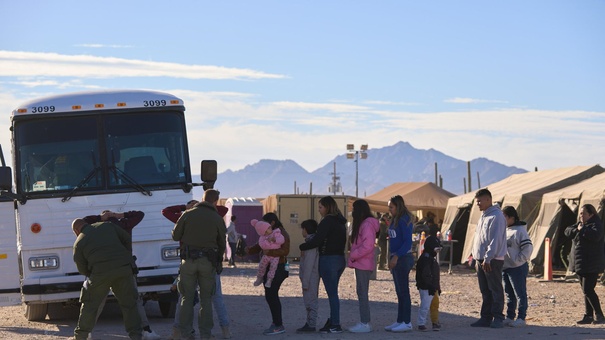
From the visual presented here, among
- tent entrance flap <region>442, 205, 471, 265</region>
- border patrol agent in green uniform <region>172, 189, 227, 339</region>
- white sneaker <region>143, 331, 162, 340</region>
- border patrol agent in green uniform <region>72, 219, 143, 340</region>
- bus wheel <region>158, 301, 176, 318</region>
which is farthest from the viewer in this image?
tent entrance flap <region>442, 205, 471, 265</region>

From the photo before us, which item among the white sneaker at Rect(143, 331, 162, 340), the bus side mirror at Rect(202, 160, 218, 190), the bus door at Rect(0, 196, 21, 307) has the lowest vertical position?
→ the white sneaker at Rect(143, 331, 162, 340)

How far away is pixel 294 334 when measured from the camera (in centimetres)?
1354

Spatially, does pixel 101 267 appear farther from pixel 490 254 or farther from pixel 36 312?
pixel 36 312

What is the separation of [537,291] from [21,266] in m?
11.9

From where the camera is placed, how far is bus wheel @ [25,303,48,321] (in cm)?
1623

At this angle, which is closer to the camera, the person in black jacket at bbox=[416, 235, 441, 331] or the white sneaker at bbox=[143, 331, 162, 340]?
the white sneaker at bbox=[143, 331, 162, 340]

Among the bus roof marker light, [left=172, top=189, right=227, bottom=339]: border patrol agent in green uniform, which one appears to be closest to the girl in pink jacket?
[left=172, top=189, right=227, bottom=339]: border patrol agent in green uniform

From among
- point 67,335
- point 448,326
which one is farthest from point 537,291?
point 67,335

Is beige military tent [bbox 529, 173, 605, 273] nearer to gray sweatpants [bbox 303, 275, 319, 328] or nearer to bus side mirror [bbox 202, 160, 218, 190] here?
gray sweatpants [bbox 303, 275, 319, 328]

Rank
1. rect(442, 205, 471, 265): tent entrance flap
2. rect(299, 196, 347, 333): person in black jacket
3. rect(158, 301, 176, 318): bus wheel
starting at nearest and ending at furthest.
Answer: rect(299, 196, 347, 333): person in black jacket → rect(158, 301, 176, 318): bus wheel → rect(442, 205, 471, 265): tent entrance flap

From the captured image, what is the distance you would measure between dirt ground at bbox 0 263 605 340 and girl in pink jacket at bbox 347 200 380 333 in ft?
1.70

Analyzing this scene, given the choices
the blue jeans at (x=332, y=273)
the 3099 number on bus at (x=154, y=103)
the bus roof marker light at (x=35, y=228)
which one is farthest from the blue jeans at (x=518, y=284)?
the bus roof marker light at (x=35, y=228)

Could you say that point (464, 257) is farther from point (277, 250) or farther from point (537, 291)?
point (277, 250)

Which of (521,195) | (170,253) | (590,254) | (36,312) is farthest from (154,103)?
(521,195)
